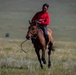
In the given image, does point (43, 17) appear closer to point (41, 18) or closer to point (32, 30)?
point (41, 18)

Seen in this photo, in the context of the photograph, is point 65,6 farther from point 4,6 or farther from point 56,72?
point 56,72

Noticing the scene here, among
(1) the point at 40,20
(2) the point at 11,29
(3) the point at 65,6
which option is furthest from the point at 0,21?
(1) the point at 40,20

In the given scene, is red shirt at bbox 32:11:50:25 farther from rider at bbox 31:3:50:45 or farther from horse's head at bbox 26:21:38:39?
horse's head at bbox 26:21:38:39

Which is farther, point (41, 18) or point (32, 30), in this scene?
point (41, 18)

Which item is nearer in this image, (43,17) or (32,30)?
(32,30)

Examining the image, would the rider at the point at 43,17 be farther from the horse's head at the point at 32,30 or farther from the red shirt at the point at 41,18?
the horse's head at the point at 32,30

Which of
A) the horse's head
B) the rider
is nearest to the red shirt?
the rider

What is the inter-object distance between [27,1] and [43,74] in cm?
16277

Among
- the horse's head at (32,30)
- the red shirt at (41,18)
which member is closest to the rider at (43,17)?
the red shirt at (41,18)

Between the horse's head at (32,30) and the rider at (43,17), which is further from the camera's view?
the rider at (43,17)

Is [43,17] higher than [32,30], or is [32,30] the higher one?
[43,17]

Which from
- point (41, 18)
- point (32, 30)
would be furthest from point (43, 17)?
point (32, 30)

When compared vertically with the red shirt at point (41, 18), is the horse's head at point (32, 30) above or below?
below

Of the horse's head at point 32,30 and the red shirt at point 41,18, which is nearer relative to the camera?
the horse's head at point 32,30
